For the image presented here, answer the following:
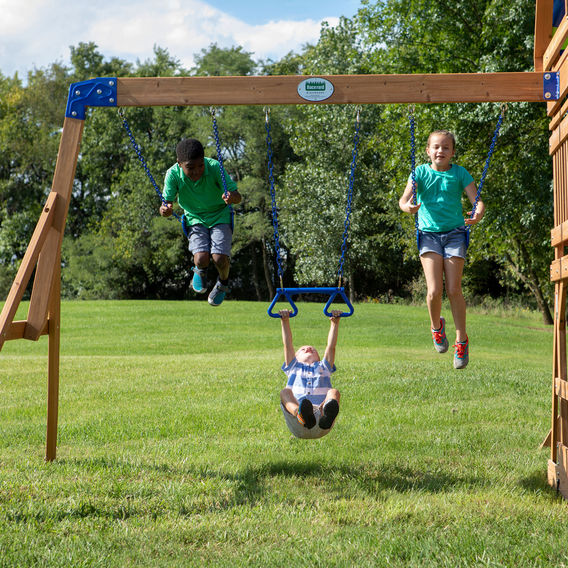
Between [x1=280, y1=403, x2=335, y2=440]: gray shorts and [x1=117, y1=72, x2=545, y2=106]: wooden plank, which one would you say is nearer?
[x1=280, y1=403, x2=335, y2=440]: gray shorts

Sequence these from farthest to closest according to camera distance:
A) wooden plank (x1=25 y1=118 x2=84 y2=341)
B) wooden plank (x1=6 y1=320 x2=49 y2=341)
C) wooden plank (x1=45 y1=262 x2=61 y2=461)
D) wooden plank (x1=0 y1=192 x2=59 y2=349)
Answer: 1. wooden plank (x1=45 y1=262 x2=61 y2=461)
2. wooden plank (x1=25 y1=118 x2=84 y2=341)
3. wooden plank (x1=6 y1=320 x2=49 y2=341)
4. wooden plank (x1=0 y1=192 x2=59 y2=349)

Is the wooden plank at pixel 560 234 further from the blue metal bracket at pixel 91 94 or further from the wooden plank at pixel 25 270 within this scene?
the wooden plank at pixel 25 270

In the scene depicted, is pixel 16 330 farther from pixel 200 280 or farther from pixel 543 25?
pixel 543 25

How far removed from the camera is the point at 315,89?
5.52 metres

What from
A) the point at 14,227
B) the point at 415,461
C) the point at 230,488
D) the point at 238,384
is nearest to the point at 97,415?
the point at 238,384

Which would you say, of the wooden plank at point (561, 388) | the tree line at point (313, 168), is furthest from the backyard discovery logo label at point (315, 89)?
the tree line at point (313, 168)

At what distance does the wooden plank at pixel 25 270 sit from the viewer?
4662mm

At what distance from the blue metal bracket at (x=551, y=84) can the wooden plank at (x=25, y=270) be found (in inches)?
162

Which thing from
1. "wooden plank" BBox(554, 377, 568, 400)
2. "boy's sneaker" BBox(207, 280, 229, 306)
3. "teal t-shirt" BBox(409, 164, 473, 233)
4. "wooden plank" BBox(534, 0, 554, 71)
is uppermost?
"wooden plank" BBox(534, 0, 554, 71)

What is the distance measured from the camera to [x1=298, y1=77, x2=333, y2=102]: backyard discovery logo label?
18.0ft

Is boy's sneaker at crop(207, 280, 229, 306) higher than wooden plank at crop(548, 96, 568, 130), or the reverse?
wooden plank at crop(548, 96, 568, 130)

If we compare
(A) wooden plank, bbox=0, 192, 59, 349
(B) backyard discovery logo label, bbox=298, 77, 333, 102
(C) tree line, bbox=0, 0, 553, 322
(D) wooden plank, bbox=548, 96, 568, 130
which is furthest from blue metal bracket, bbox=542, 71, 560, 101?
(C) tree line, bbox=0, 0, 553, 322

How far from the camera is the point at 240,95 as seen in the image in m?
5.52

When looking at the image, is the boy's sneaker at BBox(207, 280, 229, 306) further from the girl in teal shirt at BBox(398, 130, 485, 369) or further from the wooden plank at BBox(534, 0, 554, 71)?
the wooden plank at BBox(534, 0, 554, 71)
